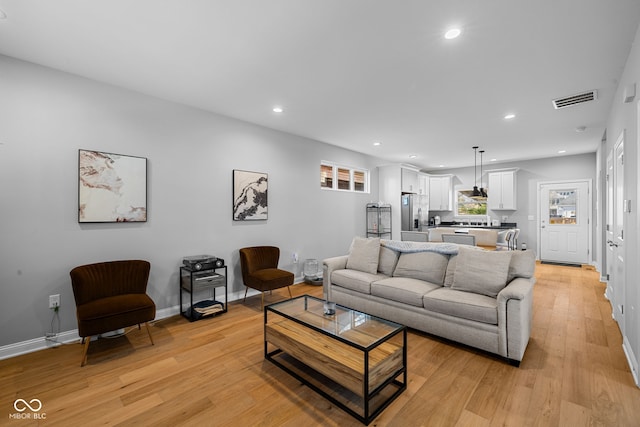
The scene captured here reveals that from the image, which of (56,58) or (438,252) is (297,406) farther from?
(56,58)

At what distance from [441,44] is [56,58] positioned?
3459mm

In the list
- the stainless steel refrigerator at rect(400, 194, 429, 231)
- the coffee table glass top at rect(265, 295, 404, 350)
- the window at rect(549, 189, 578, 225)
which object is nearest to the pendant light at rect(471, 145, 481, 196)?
the stainless steel refrigerator at rect(400, 194, 429, 231)

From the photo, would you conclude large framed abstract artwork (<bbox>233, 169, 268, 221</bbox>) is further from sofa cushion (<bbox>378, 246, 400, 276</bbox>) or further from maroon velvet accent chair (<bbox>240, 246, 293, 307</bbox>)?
sofa cushion (<bbox>378, 246, 400, 276</bbox>)

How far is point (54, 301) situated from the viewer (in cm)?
288

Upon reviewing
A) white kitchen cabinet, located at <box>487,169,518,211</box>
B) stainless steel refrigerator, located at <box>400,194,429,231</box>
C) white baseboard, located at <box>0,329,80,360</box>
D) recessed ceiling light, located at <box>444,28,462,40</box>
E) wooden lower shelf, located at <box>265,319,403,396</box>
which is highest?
recessed ceiling light, located at <box>444,28,462,40</box>

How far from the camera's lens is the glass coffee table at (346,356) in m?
1.93

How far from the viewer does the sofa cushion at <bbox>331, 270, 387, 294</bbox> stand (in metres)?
3.59

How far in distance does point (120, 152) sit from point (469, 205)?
338 inches

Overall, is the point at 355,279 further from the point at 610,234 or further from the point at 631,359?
the point at 610,234

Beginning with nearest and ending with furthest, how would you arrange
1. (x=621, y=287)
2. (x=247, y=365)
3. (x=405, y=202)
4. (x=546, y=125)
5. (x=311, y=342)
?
(x=311, y=342)
(x=247, y=365)
(x=621, y=287)
(x=546, y=125)
(x=405, y=202)

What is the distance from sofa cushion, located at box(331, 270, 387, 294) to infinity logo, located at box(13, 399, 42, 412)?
2.93m

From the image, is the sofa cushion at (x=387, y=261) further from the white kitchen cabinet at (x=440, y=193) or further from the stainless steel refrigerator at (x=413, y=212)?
the white kitchen cabinet at (x=440, y=193)

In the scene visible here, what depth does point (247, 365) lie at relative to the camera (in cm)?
254

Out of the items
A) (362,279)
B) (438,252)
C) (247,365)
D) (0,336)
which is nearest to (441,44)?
(438,252)
